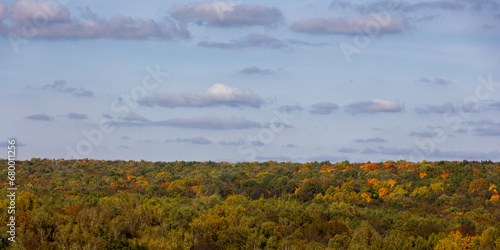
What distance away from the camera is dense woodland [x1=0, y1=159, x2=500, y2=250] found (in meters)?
64.5

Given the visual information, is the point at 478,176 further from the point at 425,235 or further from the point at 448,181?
the point at 425,235

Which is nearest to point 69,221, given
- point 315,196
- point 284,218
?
point 284,218

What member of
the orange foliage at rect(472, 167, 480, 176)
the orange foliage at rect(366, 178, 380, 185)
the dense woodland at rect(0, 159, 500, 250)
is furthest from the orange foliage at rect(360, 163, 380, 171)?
the orange foliage at rect(472, 167, 480, 176)

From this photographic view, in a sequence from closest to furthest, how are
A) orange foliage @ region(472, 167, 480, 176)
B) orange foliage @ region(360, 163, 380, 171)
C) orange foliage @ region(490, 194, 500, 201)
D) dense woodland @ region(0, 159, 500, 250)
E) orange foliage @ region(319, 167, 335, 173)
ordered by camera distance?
dense woodland @ region(0, 159, 500, 250) → orange foliage @ region(490, 194, 500, 201) → orange foliage @ region(472, 167, 480, 176) → orange foliage @ region(360, 163, 380, 171) → orange foliage @ region(319, 167, 335, 173)

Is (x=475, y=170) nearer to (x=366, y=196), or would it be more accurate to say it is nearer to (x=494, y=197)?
(x=494, y=197)

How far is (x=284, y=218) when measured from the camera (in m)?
78.1

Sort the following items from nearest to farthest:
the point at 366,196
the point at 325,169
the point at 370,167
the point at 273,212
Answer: the point at 273,212, the point at 366,196, the point at 370,167, the point at 325,169

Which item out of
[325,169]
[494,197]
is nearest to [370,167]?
[325,169]

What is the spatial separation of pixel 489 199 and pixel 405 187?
59.8 ft

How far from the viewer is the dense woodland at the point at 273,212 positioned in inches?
2539

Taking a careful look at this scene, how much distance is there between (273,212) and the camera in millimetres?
83812

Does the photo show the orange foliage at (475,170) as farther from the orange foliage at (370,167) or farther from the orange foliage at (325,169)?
the orange foliage at (325,169)

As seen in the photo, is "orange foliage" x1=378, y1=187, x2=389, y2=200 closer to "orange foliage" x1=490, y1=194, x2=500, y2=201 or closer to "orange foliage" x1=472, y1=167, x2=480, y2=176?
"orange foliage" x1=490, y1=194, x2=500, y2=201

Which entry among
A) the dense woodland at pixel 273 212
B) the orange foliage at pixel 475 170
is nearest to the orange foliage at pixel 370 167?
the dense woodland at pixel 273 212
